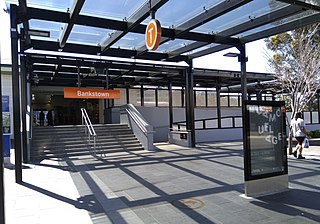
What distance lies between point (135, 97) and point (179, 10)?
13.2 meters

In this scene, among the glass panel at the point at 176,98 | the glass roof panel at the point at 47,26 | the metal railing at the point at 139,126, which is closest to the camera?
the glass roof panel at the point at 47,26

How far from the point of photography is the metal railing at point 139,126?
11.6 m

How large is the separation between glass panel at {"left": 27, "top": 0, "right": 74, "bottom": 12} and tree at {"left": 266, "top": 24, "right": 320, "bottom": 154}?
28.7ft

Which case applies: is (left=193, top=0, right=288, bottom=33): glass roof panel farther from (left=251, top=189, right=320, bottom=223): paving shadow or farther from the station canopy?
(left=251, top=189, right=320, bottom=223): paving shadow

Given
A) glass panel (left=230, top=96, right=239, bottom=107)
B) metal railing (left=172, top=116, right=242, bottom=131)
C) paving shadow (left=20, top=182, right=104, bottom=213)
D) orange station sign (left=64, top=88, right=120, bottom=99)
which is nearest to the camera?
paving shadow (left=20, top=182, right=104, bottom=213)

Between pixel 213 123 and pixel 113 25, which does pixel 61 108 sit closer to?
pixel 213 123

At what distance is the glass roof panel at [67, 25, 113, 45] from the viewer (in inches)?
326

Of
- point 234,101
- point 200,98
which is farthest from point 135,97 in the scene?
point 234,101

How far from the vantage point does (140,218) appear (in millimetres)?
4004

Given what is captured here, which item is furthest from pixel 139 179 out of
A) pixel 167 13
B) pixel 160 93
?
pixel 160 93

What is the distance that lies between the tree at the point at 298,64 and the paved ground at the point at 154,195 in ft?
A: 13.1

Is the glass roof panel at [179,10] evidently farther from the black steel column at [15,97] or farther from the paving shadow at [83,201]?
the paving shadow at [83,201]

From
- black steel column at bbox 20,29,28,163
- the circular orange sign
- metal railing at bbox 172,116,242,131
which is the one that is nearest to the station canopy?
black steel column at bbox 20,29,28,163

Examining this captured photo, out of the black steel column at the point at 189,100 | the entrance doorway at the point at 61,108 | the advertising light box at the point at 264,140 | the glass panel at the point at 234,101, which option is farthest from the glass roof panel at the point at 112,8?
the glass panel at the point at 234,101
